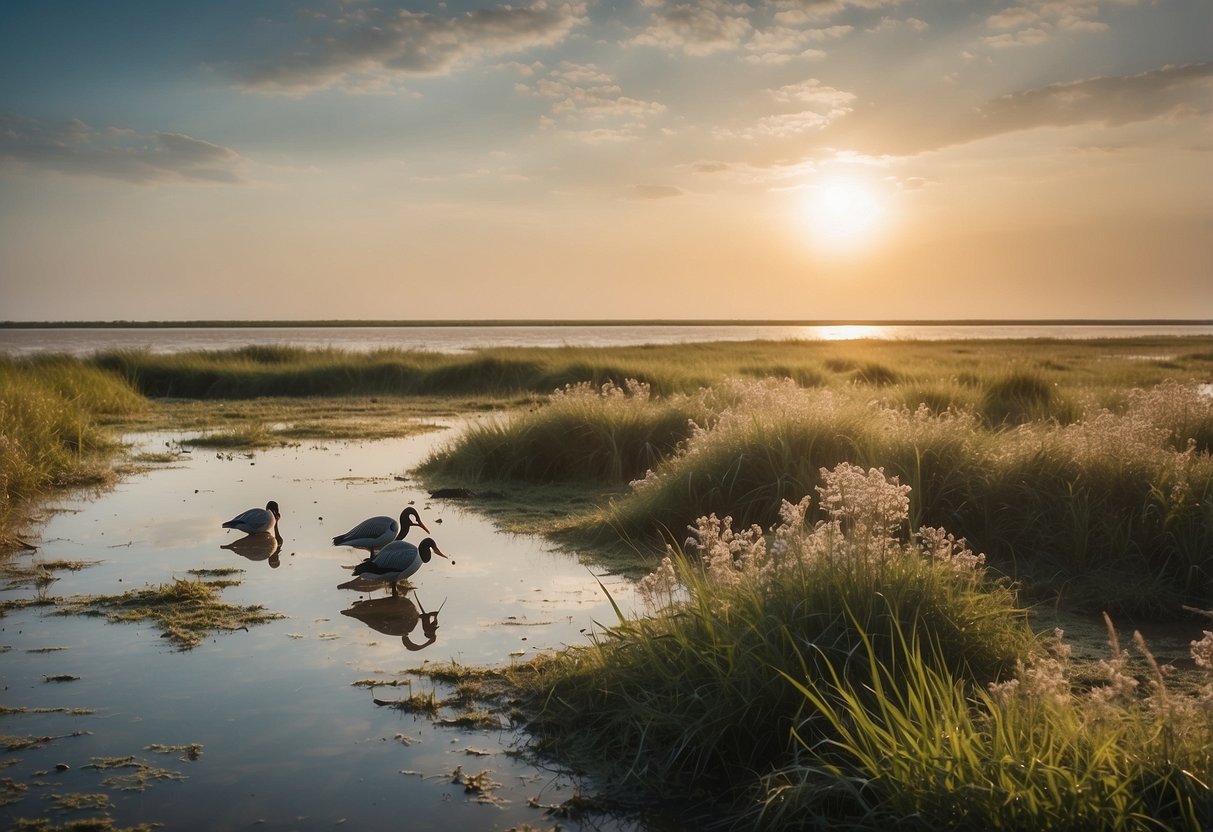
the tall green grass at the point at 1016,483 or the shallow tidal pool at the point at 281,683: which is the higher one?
the tall green grass at the point at 1016,483

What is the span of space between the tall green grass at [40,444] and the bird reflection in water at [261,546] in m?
2.21

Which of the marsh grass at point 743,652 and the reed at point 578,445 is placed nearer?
the marsh grass at point 743,652

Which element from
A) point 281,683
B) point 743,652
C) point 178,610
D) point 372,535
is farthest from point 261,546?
point 743,652

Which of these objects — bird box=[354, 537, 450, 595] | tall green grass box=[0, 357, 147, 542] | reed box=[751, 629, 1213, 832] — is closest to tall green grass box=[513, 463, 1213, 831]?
reed box=[751, 629, 1213, 832]

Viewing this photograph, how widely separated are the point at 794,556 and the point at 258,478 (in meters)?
10.3

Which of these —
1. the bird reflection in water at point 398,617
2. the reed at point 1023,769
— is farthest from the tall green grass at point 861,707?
the bird reflection in water at point 398,617

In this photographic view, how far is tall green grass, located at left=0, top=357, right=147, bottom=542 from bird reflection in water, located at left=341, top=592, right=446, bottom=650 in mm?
4372

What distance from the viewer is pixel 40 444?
13766mm

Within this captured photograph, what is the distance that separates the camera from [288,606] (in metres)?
7.69

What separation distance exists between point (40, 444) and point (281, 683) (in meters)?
10.0

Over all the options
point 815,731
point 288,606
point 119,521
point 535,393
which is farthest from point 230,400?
point 815,731

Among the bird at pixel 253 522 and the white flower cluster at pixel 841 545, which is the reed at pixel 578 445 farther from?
the white flower cluster at pixel 841 545

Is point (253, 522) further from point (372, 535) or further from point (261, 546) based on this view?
point (372, 535)

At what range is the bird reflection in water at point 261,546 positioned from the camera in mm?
9336
